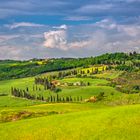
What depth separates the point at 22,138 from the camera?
5991cm

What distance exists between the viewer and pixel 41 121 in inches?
2879

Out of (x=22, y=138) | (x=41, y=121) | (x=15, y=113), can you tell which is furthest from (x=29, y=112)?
(x=22, y=138)

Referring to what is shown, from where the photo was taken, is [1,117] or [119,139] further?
[1,117]

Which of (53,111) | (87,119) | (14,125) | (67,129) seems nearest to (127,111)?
(87,119)

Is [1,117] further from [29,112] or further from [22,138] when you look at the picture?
[22,138]

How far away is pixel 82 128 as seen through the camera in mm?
61562

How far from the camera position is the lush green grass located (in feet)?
185

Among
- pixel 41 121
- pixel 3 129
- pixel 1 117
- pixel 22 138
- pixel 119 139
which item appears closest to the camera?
pixel 119 139

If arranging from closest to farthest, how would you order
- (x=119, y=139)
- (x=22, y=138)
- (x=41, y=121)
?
(x=119, y=139), (x=22, y=138), (x=41, y=121)

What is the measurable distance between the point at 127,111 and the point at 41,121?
52.7 ft

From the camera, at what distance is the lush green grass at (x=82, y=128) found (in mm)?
56531

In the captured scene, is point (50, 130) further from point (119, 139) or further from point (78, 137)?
point (119, 139)

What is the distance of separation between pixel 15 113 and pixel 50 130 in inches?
1412

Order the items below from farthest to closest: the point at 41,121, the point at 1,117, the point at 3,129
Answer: the point at 1,117 < the point at 41,121 < the point at 3,129
